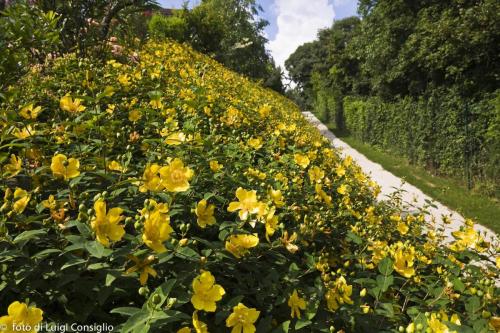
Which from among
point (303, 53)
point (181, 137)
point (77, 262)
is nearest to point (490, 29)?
point (181, 137)

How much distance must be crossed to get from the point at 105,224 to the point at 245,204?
49 centimetres

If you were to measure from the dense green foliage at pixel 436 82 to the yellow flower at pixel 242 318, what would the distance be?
326 inches

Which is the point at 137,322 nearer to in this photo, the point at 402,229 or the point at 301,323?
the point at 301,323

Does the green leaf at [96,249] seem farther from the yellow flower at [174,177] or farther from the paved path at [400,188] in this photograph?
the paved path at [400,188]

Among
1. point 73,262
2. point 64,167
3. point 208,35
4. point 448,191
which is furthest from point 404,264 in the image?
point 208,35

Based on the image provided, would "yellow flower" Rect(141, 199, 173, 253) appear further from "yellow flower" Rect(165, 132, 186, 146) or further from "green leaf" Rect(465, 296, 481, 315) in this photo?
"green leaf" Rect(465, 296, 481, 315)

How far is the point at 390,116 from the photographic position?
13.4 meters

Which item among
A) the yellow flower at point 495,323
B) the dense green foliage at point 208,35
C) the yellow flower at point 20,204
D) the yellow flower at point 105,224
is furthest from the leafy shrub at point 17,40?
the dense green foliage at point 208,35

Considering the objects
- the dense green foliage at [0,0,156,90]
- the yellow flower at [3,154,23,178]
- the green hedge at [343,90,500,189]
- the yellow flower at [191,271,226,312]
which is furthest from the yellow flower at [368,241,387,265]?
the green hedge at [343,90,500,189]

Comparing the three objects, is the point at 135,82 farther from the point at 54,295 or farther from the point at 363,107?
the point at 363,107

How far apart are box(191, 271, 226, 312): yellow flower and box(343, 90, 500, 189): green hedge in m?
8.31

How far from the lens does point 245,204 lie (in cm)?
128

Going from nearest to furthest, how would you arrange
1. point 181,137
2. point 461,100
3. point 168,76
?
1. point 181,137
2. point 168,76
3. point 461,100

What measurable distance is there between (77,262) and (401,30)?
1455cm
